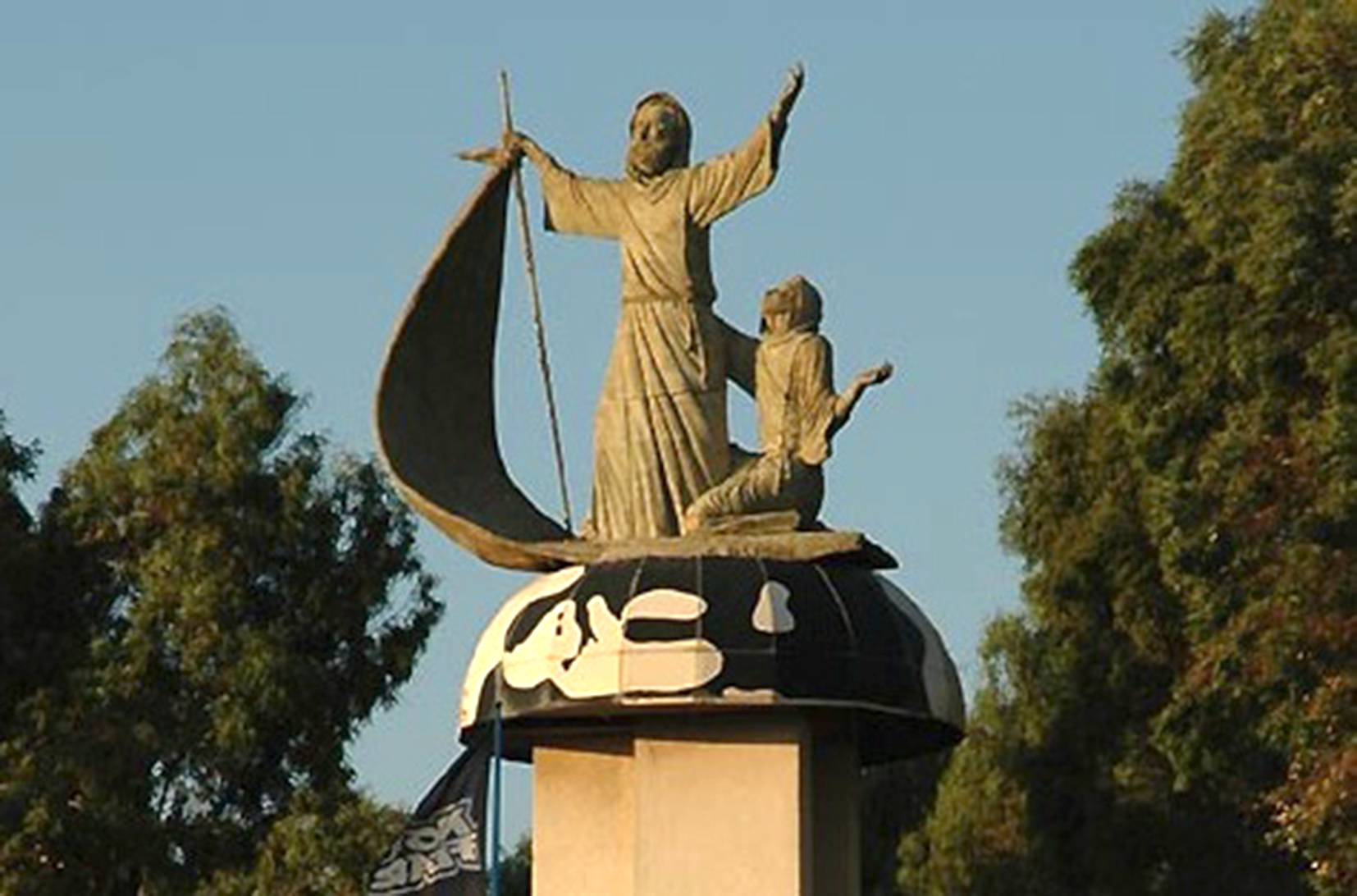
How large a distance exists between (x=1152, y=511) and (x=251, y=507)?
8.89 meters

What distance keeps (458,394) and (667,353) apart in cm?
166

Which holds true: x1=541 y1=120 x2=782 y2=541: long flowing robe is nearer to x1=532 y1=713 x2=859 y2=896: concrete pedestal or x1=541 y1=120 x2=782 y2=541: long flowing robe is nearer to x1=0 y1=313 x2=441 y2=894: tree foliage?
x1=532 y1=713 x2=859 y2=896: concrete pedestal

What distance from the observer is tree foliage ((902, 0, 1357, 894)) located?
26688mm

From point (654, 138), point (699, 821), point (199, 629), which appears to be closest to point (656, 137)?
point (654, 138)

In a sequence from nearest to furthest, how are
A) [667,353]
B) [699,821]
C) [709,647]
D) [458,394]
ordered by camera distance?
[709,647], [699,821], [667,353], [458,394]

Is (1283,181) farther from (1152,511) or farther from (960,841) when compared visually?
(960,841)

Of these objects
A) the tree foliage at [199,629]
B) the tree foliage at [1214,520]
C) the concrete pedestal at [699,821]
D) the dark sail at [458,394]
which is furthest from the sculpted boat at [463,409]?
the tree foliage at [199,629]

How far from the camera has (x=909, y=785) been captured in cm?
4459

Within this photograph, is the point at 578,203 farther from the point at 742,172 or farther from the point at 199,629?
the point at 199,629

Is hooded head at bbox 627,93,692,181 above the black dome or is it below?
above

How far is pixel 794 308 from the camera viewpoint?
23.3 meters

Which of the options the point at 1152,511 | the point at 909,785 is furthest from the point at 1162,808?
the point at 909,785

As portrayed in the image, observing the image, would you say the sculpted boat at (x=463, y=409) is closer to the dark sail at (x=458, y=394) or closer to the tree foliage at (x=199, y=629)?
the dark sail at (x=458, y=394)

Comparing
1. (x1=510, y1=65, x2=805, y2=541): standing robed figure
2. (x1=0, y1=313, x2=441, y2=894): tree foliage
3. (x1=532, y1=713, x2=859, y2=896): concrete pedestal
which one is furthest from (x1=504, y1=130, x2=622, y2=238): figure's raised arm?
(x1=0, y1=313, x2=441, y2=894): tree foliage
